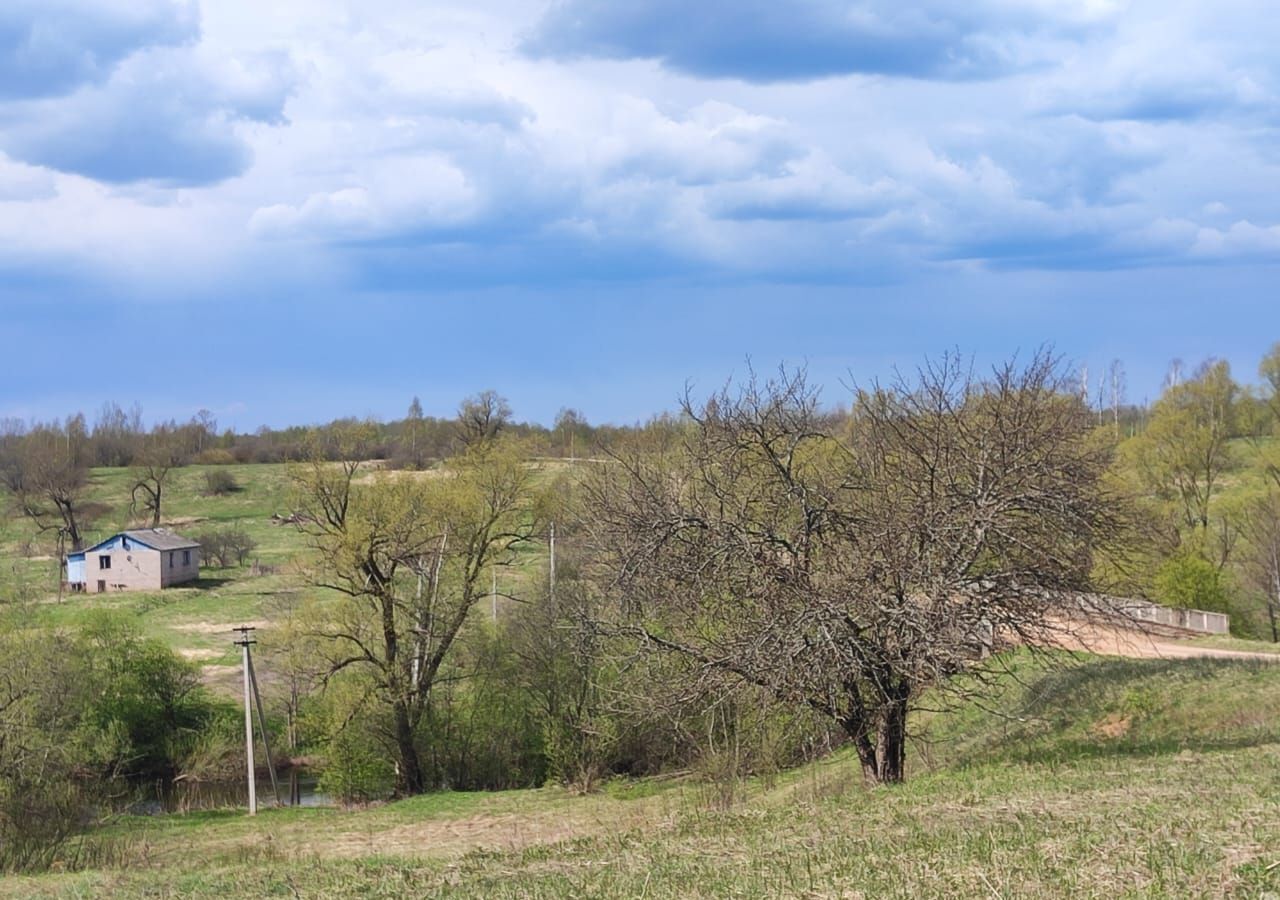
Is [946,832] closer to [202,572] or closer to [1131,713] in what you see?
[1131,713]

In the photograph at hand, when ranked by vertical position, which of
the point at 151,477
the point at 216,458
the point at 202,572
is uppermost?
the point at 216,458

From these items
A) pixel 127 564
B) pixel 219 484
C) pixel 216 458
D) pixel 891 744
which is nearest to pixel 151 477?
pixel 219 484

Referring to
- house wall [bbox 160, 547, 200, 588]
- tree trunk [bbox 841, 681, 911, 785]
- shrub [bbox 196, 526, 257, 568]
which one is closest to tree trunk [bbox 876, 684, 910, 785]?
tree trunk [bbox 841, 681, 911, 785]

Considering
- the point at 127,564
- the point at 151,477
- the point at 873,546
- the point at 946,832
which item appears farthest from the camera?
the point at 151,477

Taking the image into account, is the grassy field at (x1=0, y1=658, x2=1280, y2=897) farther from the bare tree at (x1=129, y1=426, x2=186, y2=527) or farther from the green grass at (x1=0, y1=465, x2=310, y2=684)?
the bare tree at (x1=129, y1=426, x2=186, y2=527)

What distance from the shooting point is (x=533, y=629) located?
33875mm

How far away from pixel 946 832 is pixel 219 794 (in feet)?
103

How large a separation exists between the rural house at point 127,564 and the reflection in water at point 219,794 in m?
30.1

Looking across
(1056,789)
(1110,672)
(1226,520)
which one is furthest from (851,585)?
(1226,520)

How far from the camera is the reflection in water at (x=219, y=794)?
111 ft

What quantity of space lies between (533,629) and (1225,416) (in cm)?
4074

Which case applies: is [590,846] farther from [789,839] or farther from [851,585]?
[851,585]

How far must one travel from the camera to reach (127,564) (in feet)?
213

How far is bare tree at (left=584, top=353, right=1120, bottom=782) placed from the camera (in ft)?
48.0
